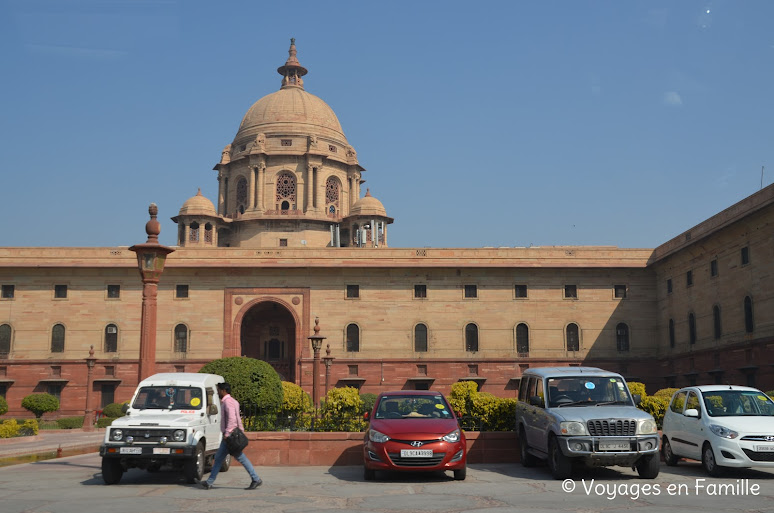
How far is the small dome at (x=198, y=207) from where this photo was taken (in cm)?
5294

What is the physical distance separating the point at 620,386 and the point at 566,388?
91 cm

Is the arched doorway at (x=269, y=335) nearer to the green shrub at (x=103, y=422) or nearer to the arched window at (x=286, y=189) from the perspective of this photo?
the green shrub at (x=103, y=422)

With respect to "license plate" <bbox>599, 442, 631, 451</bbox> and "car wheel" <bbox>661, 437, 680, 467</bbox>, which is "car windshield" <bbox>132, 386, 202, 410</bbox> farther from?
"car wheel" <bbox>661, 437, 680, 467</bbox>

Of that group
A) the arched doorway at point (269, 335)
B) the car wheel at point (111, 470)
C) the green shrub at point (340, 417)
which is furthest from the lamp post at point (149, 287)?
the arched doorway at point (269, 335)

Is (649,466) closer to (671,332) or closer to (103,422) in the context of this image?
(103,422)

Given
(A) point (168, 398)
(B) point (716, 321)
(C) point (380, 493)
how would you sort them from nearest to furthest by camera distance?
(C) point (380, 493) → (A) point (168, 398) → (B) point (716, 321)

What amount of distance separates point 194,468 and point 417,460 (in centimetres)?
340

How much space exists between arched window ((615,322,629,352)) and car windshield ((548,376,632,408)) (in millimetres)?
29260

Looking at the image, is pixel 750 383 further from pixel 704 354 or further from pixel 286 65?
pixel 286 65

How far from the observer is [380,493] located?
11.1m

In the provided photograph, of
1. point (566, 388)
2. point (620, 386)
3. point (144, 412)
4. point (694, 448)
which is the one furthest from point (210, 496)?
point (694, 448)

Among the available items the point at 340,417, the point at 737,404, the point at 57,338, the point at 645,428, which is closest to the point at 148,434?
the point at 340,417

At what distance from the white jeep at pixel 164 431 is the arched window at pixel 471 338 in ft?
94.4

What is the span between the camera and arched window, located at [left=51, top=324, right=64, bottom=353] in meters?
40.6
